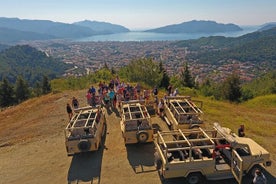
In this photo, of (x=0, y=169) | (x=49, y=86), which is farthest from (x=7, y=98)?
(x=0, y=169)

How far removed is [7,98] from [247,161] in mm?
47052

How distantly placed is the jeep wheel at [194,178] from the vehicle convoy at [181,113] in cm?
497

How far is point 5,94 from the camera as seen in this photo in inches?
1967

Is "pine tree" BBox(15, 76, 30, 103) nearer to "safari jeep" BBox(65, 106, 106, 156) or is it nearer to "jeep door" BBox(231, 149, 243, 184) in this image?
"safari jeep" BBox(65, 106, 106, 156)

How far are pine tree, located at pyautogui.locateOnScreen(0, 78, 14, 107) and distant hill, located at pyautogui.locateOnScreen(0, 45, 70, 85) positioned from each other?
93.4 meters

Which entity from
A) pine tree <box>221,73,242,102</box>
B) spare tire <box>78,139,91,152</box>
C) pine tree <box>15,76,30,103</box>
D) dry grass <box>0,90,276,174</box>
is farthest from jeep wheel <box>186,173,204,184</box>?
pine tree <box>15,76,30,103</box>

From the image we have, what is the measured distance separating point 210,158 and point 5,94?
4599cm

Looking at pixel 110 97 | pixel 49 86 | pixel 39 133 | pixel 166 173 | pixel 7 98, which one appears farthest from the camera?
pixel 49 86

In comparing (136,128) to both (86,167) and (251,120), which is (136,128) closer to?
(86,167)

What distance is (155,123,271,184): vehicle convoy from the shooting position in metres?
12.5

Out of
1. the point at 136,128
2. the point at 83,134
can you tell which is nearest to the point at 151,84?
Answer: the point at 136,128

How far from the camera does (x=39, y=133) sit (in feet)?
67.5

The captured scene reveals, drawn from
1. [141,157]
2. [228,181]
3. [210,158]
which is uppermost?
[210,158]

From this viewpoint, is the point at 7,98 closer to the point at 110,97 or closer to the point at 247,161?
the point at 110,97
